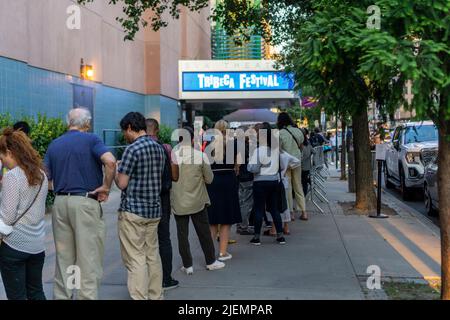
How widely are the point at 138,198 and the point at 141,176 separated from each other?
213mm

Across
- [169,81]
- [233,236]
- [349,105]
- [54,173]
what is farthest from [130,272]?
[169,81]

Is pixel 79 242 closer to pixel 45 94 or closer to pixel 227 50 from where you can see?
pixel 45 94

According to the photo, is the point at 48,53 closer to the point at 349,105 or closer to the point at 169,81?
the point at 349,105

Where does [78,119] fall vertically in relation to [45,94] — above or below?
below

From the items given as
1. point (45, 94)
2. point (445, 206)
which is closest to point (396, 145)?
point (45, 94)

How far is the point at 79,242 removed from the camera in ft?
17.1

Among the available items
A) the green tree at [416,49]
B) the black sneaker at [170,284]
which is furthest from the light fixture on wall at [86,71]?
the green tree at [416,49]

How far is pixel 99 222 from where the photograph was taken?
211 inches

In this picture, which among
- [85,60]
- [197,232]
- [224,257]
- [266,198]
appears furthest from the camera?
[85,60]

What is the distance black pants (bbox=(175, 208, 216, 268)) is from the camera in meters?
6.96

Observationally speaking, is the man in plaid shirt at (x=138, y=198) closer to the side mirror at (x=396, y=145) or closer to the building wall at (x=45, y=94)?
the building wall at (x=45, y=94)

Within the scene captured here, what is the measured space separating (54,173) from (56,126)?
7.01m

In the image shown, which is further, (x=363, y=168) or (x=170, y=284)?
(x=363, y=168)

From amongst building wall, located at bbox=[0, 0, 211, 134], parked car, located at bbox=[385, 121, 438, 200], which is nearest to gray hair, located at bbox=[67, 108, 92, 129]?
building wall, located at bbox=[0, 0, 211, 134]
